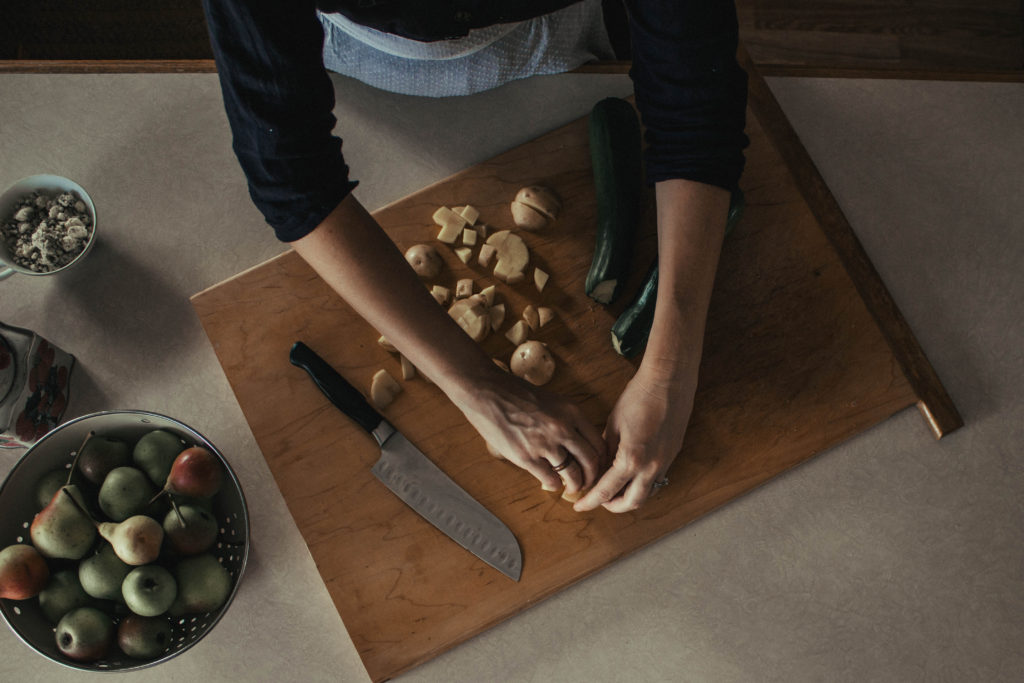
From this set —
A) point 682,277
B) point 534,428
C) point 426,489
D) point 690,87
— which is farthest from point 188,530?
point 690,87

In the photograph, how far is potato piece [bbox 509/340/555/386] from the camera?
2.93 ft

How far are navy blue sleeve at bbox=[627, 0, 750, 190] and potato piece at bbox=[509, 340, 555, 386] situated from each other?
25 centimetres

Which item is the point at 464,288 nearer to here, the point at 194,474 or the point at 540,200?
the point at 540,200

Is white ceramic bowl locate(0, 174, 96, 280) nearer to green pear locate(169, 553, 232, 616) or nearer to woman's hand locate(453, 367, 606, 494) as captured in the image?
green pear locate(169, 553, 232, 616)

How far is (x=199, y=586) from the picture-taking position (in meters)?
0.78

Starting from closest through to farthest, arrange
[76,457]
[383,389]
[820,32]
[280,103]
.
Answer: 1. [280,103]
2. [76,457]
3. [383,389]
4. [820,32]

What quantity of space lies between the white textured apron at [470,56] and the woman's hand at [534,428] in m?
0.41

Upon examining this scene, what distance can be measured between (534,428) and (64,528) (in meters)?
0.52

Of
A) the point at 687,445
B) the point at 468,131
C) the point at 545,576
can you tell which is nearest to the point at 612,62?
the point at 468,131

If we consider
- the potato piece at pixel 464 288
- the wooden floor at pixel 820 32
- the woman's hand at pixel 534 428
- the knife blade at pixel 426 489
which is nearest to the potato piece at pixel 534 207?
the potato piece at pixel 464 288

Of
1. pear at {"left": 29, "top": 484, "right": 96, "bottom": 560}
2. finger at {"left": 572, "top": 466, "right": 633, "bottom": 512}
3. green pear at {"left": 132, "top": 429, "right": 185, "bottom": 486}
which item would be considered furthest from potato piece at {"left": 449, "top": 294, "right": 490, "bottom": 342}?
pear at {"left": 29, "top": 484, "right": 96, "bottom": 560}

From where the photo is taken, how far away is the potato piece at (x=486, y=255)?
93 centimetres

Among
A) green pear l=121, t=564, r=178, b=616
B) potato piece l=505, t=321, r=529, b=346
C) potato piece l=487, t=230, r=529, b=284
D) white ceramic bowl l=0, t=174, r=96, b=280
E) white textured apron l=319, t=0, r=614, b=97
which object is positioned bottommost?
green pear l=121, t=564, r=178, b=616

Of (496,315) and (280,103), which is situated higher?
(280,103)
